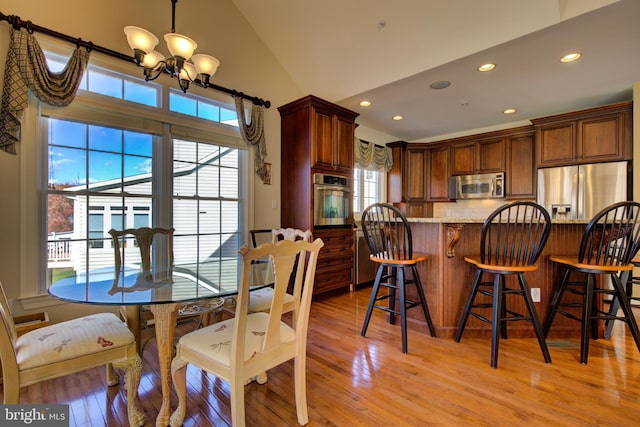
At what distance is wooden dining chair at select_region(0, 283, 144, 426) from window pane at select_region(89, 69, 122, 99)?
190 centimetres

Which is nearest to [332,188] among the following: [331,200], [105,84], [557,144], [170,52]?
[331,200]

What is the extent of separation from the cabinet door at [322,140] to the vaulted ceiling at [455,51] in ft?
1.57

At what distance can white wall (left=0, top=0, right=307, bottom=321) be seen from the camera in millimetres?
2115

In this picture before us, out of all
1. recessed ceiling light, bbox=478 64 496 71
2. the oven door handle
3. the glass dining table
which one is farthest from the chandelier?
recessed ceiling light, bbox=478 64 496 71

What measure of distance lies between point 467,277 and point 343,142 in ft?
7.42

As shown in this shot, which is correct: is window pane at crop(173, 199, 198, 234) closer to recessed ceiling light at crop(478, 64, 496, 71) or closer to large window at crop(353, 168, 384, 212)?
large window at crop(353, 168, 384, 212)

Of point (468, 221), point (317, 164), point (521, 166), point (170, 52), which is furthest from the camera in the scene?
point (521, 166)

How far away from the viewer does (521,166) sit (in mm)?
4559

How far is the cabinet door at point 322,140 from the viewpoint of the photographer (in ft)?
11.6

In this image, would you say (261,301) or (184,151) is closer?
(261,301)

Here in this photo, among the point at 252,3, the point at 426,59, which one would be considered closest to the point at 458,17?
the point at 426,59

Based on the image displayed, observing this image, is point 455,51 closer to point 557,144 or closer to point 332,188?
point 332,188

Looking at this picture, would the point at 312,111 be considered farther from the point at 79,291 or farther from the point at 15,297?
the point at 15,297

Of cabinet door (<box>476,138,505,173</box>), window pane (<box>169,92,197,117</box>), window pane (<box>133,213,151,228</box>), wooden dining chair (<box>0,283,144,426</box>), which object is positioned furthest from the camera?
cabinet door (<box>476,138,505,173</box>)
